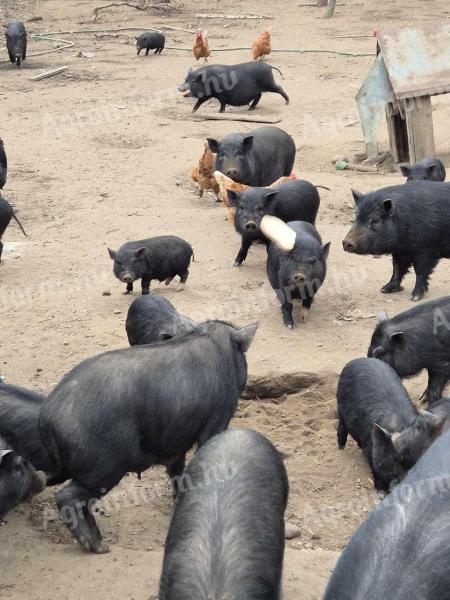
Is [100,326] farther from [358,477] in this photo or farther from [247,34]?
[247,34]

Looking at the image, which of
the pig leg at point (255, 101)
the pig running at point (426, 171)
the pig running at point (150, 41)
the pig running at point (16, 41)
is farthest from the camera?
the pig running at point (150, 41)

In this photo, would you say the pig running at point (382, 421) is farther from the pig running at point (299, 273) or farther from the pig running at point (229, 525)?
the pig running at point (299, 273)

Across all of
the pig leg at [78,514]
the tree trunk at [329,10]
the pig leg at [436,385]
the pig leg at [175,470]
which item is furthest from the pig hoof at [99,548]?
the tree trunk at [329,10]

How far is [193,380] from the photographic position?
5996 mm

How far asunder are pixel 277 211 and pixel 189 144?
440 cm

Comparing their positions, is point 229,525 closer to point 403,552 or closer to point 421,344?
point 403,552

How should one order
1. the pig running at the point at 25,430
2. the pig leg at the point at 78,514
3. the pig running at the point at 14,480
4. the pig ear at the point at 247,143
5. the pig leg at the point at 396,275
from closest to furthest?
the pig running at the point at 14,480 < the pig leg at the point at 78,514 < the pig running at the point at 25,430 < the pig leg at the point at 396,275 < the pig ear at the point at 247,143

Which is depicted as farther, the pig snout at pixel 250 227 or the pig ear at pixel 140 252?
the pig snout at pixel 250 227

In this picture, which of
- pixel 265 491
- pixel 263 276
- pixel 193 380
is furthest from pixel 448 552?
pixel 263 276

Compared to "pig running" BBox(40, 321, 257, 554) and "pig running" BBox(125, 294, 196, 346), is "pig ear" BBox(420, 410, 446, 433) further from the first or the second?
"pig running" BBox(125, 294, 196, 346)

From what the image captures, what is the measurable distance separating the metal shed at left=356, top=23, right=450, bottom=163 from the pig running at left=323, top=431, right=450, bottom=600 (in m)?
9.99

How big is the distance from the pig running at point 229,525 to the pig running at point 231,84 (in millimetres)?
12484

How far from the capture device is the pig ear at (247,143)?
1240 cm

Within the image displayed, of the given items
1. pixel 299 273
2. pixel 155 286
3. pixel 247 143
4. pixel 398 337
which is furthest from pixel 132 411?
pixel 247 143
